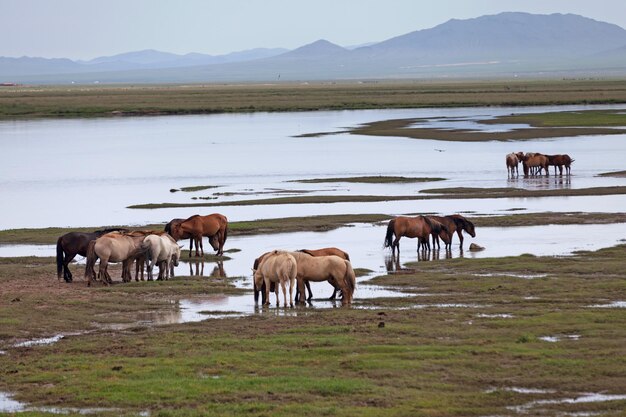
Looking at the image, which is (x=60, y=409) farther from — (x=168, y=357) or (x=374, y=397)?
(x=374, y=397)

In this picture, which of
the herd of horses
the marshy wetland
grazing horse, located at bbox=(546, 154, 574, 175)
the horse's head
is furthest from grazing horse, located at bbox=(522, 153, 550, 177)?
the herd of horses

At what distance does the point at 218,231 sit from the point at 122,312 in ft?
22.8

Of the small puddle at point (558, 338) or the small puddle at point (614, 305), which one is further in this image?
the small puddle at point (614, 305)

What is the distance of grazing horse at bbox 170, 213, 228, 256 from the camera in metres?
23.4

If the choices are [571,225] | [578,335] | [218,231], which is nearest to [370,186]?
[571,225]

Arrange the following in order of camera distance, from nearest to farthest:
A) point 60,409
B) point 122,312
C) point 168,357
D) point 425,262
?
point 60,409 → point 168,357 → point 122,312 → point 425,262

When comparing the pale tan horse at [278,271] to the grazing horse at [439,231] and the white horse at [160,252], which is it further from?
the grazing horse at [439,231]

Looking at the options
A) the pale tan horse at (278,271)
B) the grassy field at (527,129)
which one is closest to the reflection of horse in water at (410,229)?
the pale tan horse at (278,271)

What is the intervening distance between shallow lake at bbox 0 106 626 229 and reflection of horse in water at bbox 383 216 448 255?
6.22 metres

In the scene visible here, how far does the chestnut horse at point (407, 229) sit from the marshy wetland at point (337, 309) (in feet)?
1.24

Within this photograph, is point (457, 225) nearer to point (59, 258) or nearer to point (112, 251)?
point (112, 251)

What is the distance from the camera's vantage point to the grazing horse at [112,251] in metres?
19.5

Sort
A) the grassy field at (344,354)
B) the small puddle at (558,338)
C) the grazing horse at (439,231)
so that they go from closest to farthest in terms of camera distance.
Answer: the grassy field at (344,354) → the small puddle at (558,338) → the grazing horse at (439,231)

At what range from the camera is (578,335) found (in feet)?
45.3
